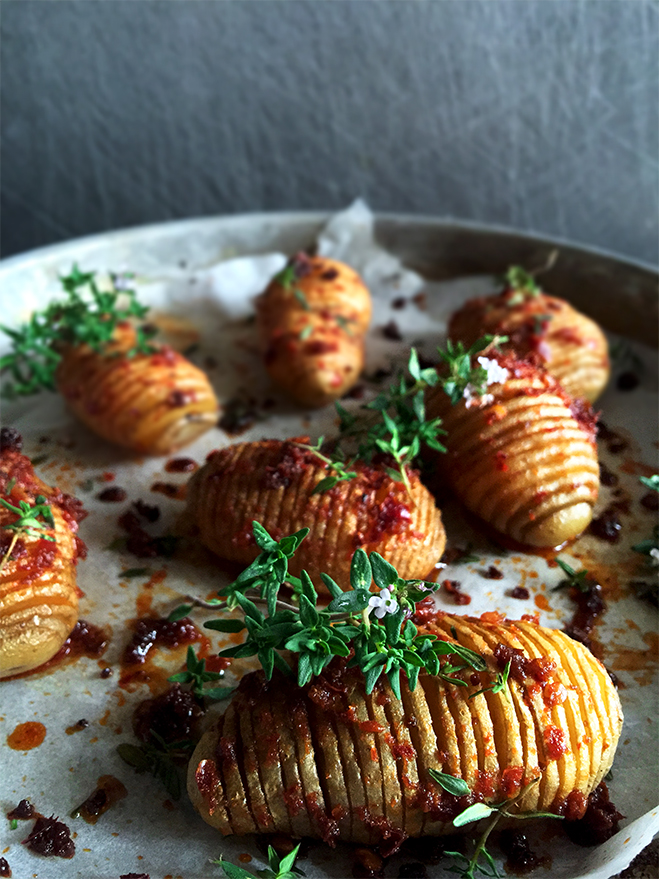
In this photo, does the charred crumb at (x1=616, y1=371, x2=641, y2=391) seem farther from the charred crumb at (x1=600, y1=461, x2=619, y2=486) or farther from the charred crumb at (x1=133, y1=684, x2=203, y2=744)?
the charred crumb at (x1=133, y1=684, x2=203, y2=744)

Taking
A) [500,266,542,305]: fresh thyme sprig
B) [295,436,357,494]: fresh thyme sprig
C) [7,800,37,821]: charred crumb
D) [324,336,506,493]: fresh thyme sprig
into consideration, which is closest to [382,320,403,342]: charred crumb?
[500,266,542,305]: fresh thyme sprig

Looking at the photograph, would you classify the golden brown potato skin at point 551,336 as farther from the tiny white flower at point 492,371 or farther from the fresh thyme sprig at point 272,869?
the fresh thyme sprig at point 272,869

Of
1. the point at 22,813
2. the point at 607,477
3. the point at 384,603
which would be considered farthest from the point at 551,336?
the point at 22,813

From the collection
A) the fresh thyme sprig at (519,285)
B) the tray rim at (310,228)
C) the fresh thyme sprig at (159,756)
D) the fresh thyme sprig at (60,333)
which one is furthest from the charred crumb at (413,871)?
the tray rim at (310,228)

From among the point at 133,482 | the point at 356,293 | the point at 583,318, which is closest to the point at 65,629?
the point at 133,482

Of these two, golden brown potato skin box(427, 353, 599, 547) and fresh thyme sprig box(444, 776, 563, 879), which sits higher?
golden brown potato skin box(427, 353, 599, 547)

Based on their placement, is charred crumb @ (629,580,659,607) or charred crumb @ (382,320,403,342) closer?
charred crumb @ (629,580,659,607)

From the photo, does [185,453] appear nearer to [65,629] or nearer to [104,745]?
[65,629]
